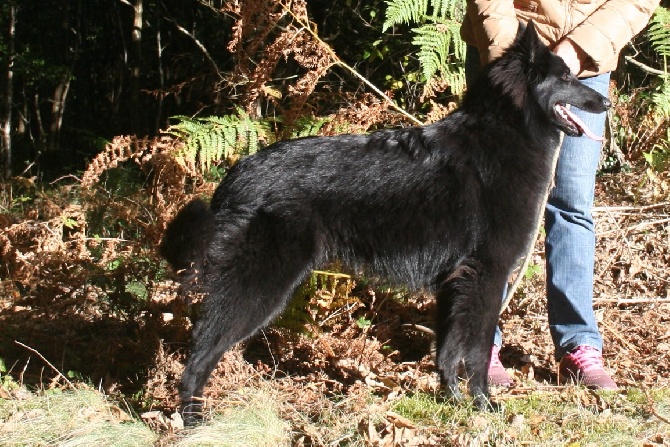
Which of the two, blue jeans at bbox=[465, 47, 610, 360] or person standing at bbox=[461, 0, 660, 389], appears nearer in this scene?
person standing at bbox=[461, 0, 660, 389]

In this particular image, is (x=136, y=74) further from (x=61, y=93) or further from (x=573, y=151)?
(x=573, y=151)

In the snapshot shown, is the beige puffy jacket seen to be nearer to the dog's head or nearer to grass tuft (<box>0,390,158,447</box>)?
the dog's head

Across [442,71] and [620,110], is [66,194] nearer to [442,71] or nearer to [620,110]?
[442,71]

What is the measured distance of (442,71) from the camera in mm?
5496

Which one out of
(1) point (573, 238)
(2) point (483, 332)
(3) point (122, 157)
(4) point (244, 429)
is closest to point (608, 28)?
(1) point (573, 238)

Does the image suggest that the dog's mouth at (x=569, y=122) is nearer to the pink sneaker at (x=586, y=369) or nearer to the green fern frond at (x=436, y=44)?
the pink sneaker at (x=586, y=369)

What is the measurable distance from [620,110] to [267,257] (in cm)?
419

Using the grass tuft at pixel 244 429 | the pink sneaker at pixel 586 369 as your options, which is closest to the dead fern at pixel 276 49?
the grass tuft at pixel 244 429

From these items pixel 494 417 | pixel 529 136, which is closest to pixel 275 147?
pixel 529 136

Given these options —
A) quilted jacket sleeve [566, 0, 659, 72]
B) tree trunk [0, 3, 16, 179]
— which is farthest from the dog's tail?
tree trunk [0, 3, 16, 179]

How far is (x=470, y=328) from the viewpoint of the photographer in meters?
3.84

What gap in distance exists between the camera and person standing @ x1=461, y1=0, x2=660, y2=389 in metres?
3.85

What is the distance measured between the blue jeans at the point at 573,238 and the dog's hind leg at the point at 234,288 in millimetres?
1484

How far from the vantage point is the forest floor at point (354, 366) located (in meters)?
3.40
